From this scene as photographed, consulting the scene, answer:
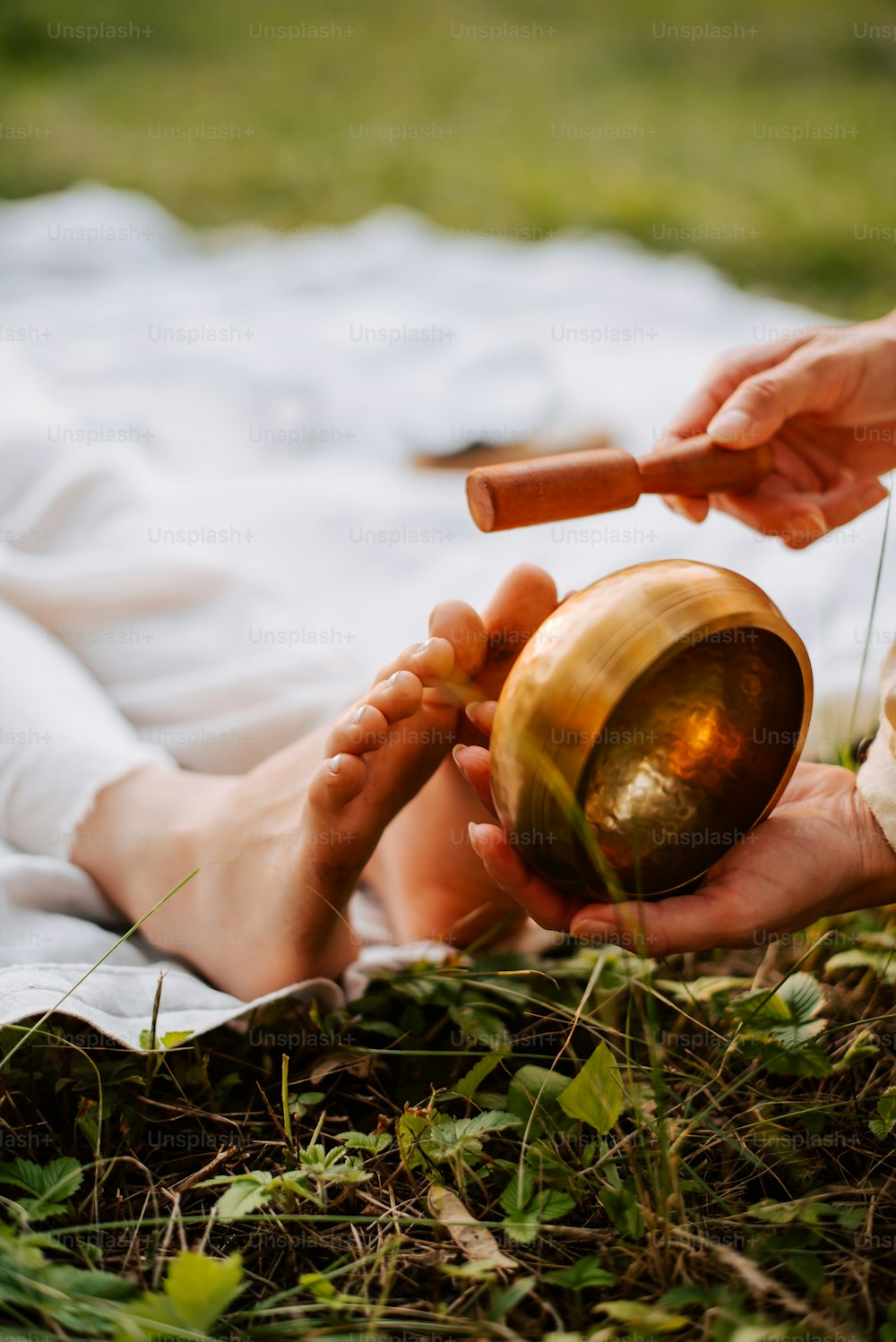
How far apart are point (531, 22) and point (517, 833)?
19.5 feet

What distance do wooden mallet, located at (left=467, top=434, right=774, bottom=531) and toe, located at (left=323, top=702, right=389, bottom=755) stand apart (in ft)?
0.60

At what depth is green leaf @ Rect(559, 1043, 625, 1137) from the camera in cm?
86

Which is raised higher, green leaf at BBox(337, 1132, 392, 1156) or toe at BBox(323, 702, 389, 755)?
toe at BBox(323, 702, 389, 755)

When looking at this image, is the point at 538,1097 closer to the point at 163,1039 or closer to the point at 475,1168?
the point at 475,1168

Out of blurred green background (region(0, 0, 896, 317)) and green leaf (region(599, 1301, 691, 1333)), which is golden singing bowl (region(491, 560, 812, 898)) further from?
blurred green background (region(0, 0, 896, 317))

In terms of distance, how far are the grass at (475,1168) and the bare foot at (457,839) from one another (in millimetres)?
82

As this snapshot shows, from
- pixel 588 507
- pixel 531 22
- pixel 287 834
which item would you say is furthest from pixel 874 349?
pixel 531 22

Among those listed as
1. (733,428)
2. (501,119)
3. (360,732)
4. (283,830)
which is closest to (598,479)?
(733,428)

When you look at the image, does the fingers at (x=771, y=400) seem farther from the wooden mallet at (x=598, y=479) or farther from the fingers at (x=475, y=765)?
the fingers at (x=475, y=765)

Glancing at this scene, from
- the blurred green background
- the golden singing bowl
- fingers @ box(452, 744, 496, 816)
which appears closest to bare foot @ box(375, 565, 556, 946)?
fingers @ box(452, 744, 496, 816)

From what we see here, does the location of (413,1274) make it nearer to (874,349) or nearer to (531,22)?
(874,349)

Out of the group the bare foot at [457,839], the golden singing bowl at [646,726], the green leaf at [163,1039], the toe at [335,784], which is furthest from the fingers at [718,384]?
the green leaf at [163,1039]

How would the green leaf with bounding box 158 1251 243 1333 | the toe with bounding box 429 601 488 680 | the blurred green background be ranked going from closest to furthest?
the green leaf with bounding box 158 1251 243 1333 < the toe with bounding box 429 601 488 680 < the blurred green background

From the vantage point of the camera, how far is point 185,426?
1997 mm
